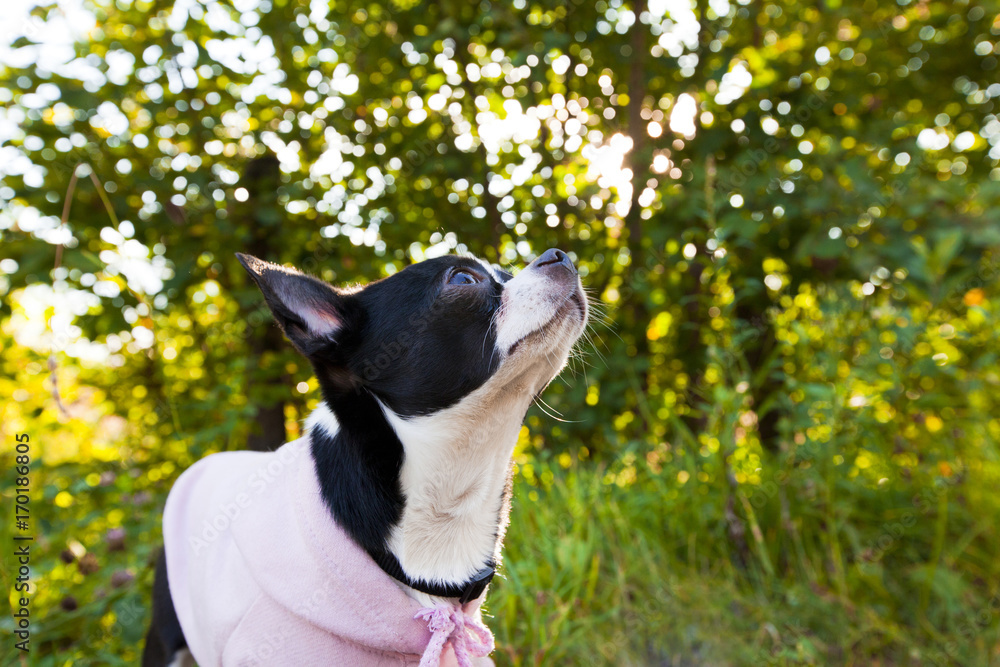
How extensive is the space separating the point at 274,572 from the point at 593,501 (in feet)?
5.31

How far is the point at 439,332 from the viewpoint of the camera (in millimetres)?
1682

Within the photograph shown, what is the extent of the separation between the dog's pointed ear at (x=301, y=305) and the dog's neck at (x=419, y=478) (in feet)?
0.66

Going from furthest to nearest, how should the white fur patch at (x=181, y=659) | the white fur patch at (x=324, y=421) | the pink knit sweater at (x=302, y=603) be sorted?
the white fur patch at (x=181, y=659) < the white fur patch at (x=324, y=421) < the pink knit sweater at (x=302, y=603)

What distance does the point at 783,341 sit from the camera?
304cm

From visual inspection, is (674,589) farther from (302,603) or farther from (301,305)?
(301,305)

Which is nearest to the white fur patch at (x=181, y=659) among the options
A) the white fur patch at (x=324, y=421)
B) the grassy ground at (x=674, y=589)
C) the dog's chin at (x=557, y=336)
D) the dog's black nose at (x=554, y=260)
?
the grassy ground at (x=674, y=589)

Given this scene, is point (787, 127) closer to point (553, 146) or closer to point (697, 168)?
point (697, 168)

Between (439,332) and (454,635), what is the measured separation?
75cm

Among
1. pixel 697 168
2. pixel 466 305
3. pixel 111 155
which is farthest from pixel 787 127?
pixel 111 155

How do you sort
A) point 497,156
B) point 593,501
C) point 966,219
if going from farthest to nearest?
point 497,156 < point 593,501 < point 966,219

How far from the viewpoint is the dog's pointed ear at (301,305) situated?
1.52 metres

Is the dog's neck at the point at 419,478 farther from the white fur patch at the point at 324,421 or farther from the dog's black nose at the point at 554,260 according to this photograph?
the dog's black nose at the point at 554,260

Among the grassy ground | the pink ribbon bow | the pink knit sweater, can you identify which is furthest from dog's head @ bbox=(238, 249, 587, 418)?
the grassy ground

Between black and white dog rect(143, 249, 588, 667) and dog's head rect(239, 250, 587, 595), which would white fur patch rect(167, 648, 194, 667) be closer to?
black and white dog rect(143, 249, 588, 667)
